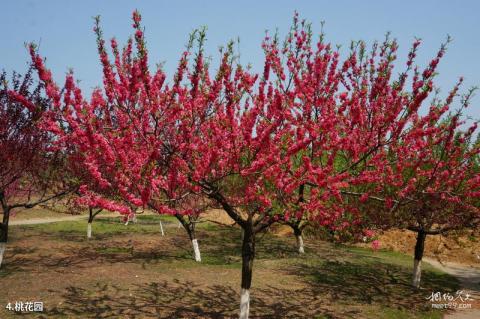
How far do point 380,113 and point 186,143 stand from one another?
4.83 meters

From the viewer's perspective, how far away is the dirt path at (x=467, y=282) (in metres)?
12.4

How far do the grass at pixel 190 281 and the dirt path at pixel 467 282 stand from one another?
27.7 inches

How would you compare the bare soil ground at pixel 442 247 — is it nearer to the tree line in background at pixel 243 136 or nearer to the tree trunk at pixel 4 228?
the tree line in background at pixel 243 136

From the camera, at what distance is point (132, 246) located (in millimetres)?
21078

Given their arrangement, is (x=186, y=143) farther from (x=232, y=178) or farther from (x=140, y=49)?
(x=232, y=178)

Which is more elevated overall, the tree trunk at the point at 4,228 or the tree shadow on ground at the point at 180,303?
the tree trunk at the point at 4,228

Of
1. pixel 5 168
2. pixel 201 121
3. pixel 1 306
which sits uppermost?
pixel 201 121

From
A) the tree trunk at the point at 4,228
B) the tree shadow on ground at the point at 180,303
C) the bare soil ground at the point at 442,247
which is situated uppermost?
the tree trunk at the point at 4,228

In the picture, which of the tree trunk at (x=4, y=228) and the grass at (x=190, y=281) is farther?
the tree trunk at (x=4, y=228)

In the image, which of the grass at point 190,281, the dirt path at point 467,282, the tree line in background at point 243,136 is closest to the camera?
the tree line in background at point 243,136

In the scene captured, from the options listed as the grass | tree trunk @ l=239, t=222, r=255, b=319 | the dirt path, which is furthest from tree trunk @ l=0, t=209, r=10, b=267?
the dirt path

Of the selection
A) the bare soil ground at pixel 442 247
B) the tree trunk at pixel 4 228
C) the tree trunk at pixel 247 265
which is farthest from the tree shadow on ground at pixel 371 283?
the tree trunk at pixel 4 228

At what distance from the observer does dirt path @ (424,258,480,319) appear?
1241 centimetres

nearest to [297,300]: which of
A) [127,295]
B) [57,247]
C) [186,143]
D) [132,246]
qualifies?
[127,295]
